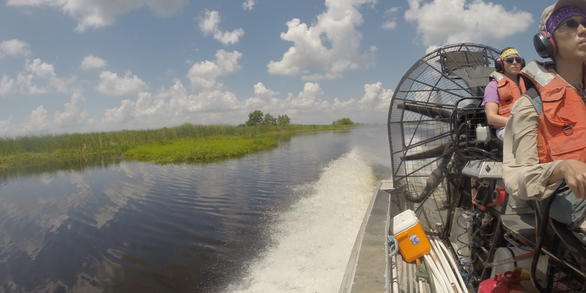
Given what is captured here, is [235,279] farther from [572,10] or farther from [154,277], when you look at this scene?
[572,10]

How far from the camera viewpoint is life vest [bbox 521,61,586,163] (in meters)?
1.28

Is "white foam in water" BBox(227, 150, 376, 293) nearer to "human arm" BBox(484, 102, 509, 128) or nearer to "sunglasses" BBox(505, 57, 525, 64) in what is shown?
"human arm" BBox(484, 102, 509, 128)

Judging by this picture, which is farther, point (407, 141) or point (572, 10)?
point (407, 141)

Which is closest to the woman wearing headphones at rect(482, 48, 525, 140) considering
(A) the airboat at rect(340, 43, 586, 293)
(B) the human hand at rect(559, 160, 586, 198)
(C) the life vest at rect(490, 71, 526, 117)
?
(C) the life vest at rect(490, 71, 526, 117)

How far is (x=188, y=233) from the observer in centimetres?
606

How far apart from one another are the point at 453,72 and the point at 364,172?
8.01 m

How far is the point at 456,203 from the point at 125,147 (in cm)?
2658

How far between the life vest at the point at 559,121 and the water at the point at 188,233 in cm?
304

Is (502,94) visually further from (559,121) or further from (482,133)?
(559,121)

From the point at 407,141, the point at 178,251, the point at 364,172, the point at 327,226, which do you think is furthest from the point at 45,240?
the point at 364,172

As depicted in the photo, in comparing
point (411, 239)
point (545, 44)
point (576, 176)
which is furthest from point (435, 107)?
point (576, 176)

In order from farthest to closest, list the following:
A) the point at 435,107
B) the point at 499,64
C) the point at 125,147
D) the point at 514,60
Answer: the point at 125,147 < the point at 435,107 < the point at 499,64 < the point at 514,60

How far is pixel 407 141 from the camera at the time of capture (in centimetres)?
375

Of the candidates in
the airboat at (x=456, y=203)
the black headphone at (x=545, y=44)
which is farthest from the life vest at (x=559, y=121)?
the airboat at (x=456, y=203)
